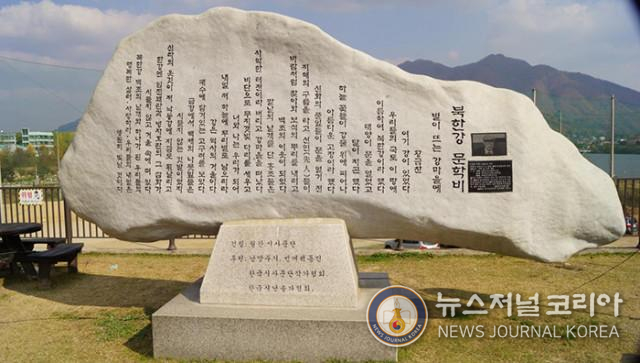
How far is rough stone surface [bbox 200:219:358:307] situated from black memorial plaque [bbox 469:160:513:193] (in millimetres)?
1393

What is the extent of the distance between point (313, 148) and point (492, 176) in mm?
1779

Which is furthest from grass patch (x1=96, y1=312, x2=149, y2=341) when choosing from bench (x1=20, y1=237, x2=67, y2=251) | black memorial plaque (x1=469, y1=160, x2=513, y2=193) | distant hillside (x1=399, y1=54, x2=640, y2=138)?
distant hillside (x1=399, y1=54, x2=640, y2=138)

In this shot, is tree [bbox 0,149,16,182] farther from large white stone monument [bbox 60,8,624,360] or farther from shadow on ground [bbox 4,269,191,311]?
large white stone monument [bbox 60,8,624,360]

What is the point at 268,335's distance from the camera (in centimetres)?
403

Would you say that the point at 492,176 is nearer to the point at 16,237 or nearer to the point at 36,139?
the point at 16,237

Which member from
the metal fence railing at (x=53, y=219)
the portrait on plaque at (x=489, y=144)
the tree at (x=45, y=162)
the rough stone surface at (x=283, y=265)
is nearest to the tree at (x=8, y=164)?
the tree at (x=45, y=162)

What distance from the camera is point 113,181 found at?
4.83m

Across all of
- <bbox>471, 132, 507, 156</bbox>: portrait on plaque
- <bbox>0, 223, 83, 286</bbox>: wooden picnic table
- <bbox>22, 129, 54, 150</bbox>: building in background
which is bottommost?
<bbox>0, 223, 83, 286</bbox>: wooden picnic table

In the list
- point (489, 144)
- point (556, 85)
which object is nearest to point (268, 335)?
point (489, 144)

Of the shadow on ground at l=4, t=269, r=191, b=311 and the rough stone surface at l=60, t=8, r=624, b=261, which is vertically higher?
the rough stone surface at l=60, t=8, r=624, b=261

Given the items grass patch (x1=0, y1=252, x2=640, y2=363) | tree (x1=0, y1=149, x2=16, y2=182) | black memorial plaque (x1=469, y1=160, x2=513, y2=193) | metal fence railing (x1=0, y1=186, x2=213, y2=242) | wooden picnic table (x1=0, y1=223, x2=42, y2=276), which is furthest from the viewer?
tree (x1=0, y1=149, x2=16, y2=182)

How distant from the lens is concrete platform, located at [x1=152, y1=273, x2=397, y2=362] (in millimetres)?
3918

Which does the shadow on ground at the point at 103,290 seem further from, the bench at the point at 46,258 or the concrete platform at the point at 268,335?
the concrete platform at the point at 268,335

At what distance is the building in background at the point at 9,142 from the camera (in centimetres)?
2502
